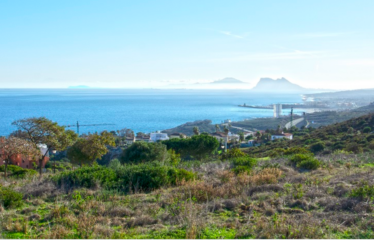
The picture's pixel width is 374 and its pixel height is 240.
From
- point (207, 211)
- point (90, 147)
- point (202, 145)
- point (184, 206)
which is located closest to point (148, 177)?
point (184, 206)

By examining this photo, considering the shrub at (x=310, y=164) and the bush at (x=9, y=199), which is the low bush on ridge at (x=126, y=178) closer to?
the bush at (x=9, y=199)

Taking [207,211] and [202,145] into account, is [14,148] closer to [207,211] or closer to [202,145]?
[207,211]

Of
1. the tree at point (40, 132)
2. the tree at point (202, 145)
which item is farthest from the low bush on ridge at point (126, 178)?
the tree at point (202, 145)

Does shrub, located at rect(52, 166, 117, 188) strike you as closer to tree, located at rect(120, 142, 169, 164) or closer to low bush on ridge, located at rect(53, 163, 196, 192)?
low bush on ridge, located at rect(53, 163, 196, 192)

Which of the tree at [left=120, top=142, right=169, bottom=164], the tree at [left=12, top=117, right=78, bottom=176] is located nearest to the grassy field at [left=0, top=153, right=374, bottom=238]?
the tree at [left=12, top=117, right=78, bottom=176]

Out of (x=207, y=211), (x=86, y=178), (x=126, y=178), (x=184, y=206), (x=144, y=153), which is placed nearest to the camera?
(x=207, y=211)

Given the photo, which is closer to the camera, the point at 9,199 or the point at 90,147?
the point at 9,199
